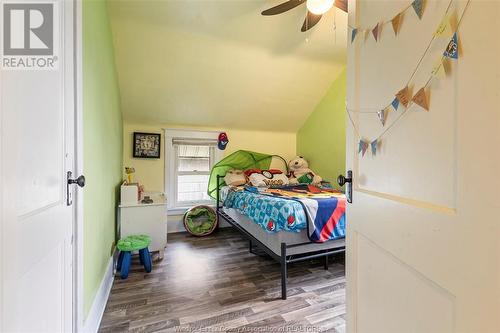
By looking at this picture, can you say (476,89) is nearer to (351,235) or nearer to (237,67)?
(351,235)

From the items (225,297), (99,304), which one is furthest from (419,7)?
(99,304)

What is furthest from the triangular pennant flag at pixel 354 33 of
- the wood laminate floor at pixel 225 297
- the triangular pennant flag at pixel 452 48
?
the wood laminate floor at pixel 225 297

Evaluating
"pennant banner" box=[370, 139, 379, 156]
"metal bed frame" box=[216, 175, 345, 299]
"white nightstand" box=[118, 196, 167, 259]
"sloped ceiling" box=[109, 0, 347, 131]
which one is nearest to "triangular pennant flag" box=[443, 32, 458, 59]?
"pennant banner" box=[370, 139, 379, 156]

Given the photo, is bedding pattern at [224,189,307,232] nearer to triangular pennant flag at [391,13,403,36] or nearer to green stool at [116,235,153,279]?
green stool at [116,235,153,279]

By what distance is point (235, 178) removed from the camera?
3.60 metres

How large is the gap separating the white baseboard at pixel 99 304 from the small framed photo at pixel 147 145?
5.98 ft

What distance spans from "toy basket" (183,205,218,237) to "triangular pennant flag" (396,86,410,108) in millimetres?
3317

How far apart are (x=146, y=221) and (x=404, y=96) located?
269 cm

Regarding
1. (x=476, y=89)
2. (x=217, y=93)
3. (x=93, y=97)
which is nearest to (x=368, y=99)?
(x=476, y=89)

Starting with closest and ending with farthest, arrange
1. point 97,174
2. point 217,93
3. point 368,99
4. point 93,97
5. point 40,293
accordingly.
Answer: point 40,293 → point 368,99 → point 93,97 → point 97,174 → point 217,93

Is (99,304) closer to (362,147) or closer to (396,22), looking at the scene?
(362,147)

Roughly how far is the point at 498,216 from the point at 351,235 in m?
0.61

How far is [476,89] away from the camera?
1.52ft

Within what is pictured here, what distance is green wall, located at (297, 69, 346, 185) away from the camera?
351 cm
